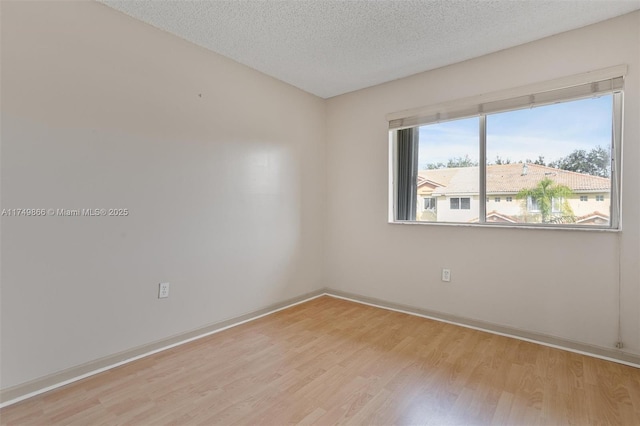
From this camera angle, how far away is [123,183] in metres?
2.18

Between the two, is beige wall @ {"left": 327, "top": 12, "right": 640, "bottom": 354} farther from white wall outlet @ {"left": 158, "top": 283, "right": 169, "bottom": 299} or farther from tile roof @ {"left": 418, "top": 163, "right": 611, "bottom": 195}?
white wall outlet @ {"left": 158, "top": 283, "right": 169, "bottom": 299}

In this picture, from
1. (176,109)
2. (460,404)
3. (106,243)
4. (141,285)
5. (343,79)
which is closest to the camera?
(460,404)

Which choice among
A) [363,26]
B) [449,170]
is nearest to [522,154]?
[449,170]

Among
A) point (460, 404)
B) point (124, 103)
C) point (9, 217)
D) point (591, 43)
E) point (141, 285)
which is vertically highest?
point (591, 43)

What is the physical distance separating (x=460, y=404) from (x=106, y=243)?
2.47 meters

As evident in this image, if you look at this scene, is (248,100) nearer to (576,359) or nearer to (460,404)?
(460,404)

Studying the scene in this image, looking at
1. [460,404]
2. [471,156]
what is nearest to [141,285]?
[460,404]

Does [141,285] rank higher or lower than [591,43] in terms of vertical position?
lower

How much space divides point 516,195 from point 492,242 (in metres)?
0.46

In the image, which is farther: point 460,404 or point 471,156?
point 471,156

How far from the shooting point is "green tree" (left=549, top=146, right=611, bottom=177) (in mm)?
2322

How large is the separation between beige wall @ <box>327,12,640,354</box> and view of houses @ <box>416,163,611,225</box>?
14 centimetres

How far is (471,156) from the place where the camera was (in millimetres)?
2961

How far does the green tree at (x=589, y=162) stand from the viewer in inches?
91.4
